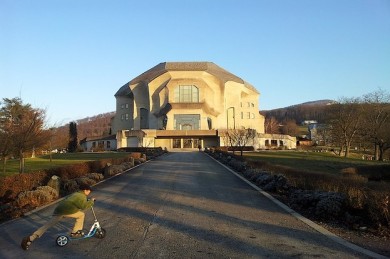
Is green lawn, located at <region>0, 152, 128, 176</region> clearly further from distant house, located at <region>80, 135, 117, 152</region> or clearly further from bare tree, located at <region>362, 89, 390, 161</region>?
distant house, located at <region>80, 135, 117, 152</region>

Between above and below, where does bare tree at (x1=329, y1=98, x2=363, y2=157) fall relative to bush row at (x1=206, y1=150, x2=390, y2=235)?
above

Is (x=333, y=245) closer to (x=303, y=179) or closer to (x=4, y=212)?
(x=303, y=179)

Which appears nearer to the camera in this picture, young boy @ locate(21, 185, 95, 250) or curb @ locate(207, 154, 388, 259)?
curb @ locate(207, 154, 388, 259)

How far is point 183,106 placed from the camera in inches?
3893

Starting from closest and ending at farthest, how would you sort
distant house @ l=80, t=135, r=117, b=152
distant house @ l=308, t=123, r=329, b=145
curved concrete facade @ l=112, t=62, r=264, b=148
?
distant house @ l=308, t=123, r=329, b=145, curved concrete facade @ l=112, t=62, r=264, b=148, distant house @ l=80, t=135, r=117, b=152

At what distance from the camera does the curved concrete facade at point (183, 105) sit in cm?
9394

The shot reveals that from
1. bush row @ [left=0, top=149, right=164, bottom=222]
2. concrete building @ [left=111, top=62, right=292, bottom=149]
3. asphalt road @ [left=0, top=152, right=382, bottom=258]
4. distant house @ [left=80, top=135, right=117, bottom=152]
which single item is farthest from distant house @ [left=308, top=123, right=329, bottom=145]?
asphalt road @ [left=0, top=152, right=382, bottom=258]

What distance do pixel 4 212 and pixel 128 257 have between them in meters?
5.57

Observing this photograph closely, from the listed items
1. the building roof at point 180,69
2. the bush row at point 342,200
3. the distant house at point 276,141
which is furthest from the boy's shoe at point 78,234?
the building roof at point 180,69

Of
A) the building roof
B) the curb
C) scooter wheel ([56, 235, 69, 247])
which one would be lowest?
the curb

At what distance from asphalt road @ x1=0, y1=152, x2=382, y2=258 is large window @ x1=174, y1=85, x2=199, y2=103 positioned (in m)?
88.3

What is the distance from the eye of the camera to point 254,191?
15.1m

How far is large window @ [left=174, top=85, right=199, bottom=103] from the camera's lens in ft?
333

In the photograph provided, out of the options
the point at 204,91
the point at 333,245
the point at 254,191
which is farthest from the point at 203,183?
the point at 204,91
